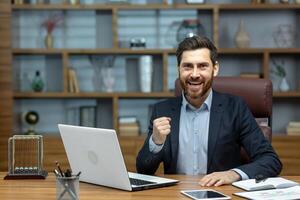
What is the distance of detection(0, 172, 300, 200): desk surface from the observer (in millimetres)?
1996

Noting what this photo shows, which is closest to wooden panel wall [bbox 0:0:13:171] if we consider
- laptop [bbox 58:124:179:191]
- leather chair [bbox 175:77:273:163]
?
leather chair [bbox 175:77:273:163]

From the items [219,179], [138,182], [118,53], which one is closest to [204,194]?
[219,179]

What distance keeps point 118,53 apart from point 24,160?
7.78ft

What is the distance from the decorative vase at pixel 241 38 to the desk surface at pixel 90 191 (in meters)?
2.49

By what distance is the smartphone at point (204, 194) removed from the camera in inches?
76.1

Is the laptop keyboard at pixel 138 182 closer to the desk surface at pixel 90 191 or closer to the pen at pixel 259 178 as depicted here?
the desk surface at pixel 90 191

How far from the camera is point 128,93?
467 cm

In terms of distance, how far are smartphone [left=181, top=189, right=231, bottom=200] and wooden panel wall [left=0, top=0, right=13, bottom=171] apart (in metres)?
2.87

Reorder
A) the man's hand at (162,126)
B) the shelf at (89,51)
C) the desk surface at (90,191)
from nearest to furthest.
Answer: the desk surface at (90,191) → the man's hand at (162,126) → the shelf at (89,51)

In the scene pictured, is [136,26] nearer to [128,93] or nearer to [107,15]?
[107,15]

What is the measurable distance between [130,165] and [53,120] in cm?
83

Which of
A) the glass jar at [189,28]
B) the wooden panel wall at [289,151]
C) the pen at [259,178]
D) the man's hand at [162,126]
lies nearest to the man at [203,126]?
the man's hand at [162,126]

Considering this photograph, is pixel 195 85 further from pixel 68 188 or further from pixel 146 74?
pixel 146 74

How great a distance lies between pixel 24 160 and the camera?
7.92ft
